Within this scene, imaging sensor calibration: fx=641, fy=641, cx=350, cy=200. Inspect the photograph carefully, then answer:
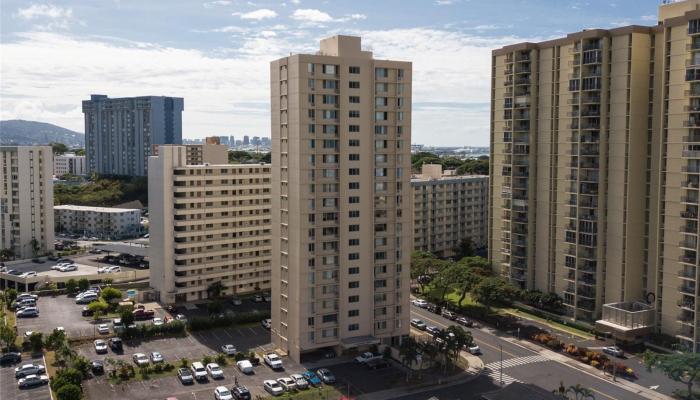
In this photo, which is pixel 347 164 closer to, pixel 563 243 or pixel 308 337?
pixel 308 337

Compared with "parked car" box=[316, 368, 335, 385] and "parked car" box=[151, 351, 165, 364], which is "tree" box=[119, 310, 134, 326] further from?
"parked car" box=[316, 368, 335, 385]

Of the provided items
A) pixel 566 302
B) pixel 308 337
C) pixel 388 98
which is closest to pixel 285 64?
pixel 388 98

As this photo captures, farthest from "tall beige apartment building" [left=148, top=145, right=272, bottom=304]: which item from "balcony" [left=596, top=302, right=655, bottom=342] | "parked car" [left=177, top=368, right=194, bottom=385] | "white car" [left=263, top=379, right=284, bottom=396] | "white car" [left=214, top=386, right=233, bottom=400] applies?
"balcony" [left=596, top=302, right=655, bottom=342]

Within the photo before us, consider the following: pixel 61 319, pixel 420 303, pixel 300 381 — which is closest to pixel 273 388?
pixel 300 381

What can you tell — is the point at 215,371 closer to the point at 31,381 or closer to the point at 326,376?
the point at 326,376

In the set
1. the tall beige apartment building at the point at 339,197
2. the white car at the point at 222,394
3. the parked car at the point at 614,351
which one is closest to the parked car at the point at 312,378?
the tall beige apartment building at the point at 339,197
